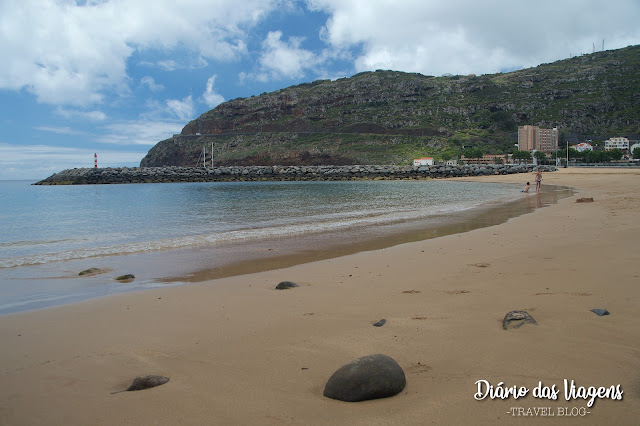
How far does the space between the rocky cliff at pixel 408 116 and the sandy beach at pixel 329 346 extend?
78202 millimetres

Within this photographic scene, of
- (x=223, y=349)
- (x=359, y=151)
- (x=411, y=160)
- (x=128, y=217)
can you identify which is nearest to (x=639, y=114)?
(x=411, y=160)

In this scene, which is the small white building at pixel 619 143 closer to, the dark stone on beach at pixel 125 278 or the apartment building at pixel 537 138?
the apartment building at pixel 537 138

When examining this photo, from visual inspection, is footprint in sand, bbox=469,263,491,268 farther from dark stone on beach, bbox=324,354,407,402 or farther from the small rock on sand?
the small rock on sand

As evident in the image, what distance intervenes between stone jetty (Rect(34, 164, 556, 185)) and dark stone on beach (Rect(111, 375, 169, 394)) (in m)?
63.1

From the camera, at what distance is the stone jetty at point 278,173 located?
2527 inches

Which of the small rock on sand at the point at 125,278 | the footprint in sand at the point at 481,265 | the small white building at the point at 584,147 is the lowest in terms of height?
the small rock on sand at the point at 125,278

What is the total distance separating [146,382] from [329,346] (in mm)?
1497

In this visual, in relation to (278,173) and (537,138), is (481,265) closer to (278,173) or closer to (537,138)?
(278,173)

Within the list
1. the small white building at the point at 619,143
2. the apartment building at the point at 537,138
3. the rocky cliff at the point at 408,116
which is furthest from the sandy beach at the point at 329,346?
the small white building at the point at 619,143

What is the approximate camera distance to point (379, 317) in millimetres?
4500

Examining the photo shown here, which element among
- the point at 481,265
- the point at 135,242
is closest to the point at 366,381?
the point at 481,265

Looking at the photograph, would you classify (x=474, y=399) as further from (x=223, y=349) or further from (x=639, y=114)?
(x=639, y=114)

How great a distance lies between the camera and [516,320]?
3.94 m

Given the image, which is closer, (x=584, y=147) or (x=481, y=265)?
(x=481, y=265)
